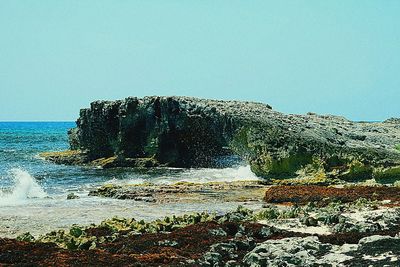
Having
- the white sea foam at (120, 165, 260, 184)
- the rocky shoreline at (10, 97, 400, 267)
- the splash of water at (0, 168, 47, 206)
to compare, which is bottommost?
the splash of water at (0, 168, 47, 206)

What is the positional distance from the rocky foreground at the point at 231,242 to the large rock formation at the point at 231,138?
15.2m

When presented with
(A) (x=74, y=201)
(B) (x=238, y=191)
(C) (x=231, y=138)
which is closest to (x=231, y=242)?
(A) (x=74, y=201)

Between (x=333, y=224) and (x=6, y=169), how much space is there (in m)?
44.4

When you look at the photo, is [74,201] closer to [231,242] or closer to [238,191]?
[238,191]

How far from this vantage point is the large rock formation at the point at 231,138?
3862 cm

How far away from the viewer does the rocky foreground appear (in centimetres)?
1282

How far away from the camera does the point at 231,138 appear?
46.7 meters

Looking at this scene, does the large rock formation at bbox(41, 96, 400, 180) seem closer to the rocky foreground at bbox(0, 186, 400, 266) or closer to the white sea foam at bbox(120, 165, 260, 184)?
the white sea foam at bbox(120, 165, 260, 184)

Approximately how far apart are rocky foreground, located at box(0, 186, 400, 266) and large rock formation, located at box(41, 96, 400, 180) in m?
15.2

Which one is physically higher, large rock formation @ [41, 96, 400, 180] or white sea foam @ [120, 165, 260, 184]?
large rock formation @ [41, 96, 400, 180]

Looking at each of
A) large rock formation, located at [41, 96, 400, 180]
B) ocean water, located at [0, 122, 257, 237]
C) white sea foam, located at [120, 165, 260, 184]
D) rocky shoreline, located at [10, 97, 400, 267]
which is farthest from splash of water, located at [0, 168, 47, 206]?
large rock formation, located at [41, 96, 400, 180]

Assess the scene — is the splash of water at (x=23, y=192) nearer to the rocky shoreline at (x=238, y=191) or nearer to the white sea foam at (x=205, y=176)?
the rocky shoreline at (x=238, y=191)

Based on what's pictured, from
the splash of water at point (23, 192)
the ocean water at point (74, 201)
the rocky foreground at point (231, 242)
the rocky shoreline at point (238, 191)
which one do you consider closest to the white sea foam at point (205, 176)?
the ocean water at point (74, 201)

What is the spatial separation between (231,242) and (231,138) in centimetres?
3190
